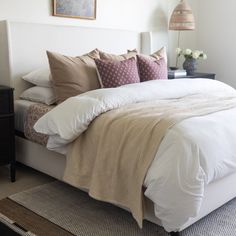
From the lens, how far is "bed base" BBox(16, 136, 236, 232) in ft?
6.58

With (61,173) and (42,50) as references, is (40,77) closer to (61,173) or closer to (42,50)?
(42,50)

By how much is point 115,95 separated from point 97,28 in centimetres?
155

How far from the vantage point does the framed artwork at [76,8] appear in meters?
3.48

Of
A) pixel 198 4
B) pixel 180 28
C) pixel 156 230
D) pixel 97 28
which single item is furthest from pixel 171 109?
pixel 198 4

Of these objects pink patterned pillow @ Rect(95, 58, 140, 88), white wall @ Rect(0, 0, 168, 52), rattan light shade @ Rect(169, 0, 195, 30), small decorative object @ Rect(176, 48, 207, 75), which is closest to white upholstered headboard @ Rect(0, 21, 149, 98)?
white wall @ Rect(0, 0, 168, 52)

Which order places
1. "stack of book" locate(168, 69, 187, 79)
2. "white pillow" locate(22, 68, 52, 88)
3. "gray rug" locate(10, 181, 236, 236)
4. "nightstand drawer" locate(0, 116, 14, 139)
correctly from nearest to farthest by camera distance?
"gray rug" locate(10, 181, 236, 236), "nightstand drawer" locate(0, 116, 14, 139), "white pillow" locate(22, 68, 52, 88), "stack of book" locate(168, 69, 187, 79)

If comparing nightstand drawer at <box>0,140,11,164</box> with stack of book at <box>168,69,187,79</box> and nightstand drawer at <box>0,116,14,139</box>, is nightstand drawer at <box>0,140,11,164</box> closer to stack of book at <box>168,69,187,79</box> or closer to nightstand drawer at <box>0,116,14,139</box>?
nightstand drawer at <box>0,116,14,139</box>

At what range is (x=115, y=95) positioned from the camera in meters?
2.41

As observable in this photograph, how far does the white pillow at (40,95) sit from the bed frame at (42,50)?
5.7 inches

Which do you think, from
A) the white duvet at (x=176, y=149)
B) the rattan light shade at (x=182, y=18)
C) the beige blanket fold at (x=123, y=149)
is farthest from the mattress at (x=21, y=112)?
the rattan light shade at (x=182, y=18)

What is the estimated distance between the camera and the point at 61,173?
2.61 meters

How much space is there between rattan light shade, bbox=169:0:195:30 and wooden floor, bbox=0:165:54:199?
2.45m

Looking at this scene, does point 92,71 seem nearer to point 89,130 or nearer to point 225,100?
point 89,130

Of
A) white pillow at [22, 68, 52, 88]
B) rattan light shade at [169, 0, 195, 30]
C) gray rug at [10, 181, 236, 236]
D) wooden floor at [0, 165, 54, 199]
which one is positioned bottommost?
wooden floor at [0, 165, 54, 199]
